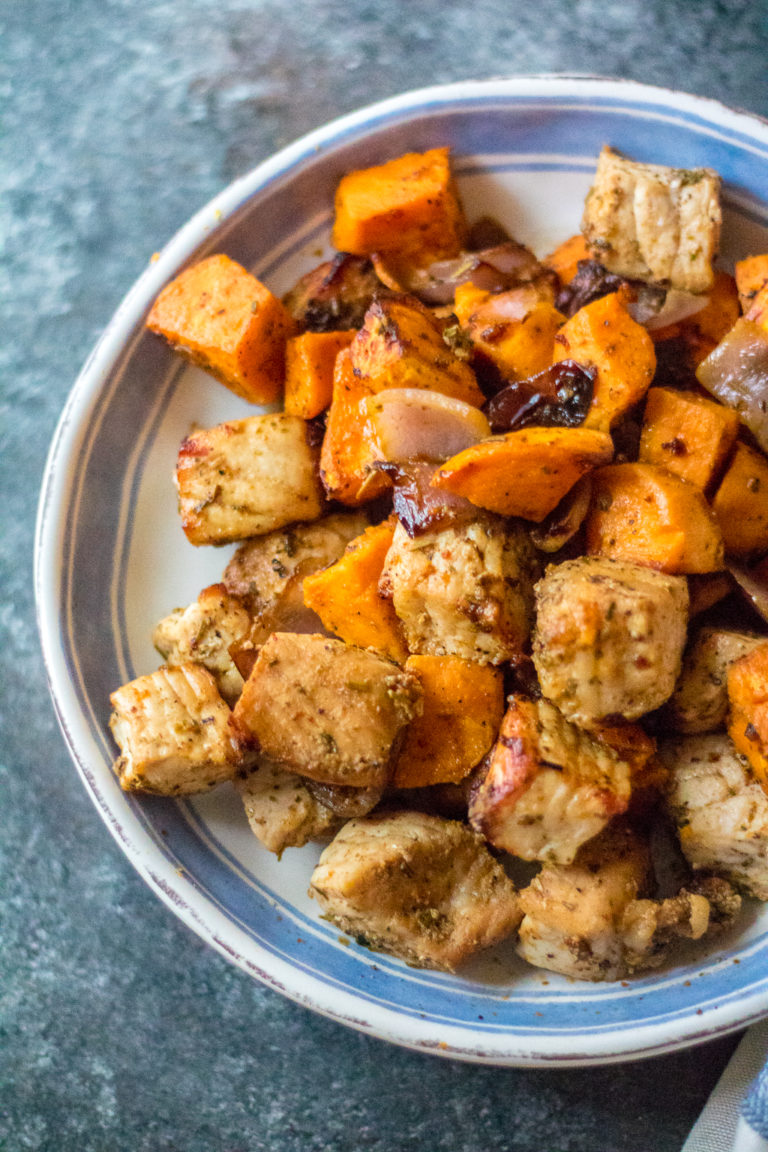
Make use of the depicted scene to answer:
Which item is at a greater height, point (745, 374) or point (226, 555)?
point (745, 374)

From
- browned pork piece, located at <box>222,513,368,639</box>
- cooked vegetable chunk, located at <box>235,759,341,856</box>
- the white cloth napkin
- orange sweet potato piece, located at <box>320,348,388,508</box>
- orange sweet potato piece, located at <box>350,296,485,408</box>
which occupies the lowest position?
the white cloth napkin

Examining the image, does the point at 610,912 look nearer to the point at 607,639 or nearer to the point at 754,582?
the point at 607,639

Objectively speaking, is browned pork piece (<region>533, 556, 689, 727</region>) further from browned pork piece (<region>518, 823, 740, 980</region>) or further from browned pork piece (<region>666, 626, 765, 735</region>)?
browned pork piece (<region>518, 823, 740, 980</region>)

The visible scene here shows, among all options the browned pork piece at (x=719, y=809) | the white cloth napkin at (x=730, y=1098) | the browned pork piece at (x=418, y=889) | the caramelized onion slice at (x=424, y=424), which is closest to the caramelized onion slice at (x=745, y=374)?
the caramelized onion slice at (x=424, y=424)

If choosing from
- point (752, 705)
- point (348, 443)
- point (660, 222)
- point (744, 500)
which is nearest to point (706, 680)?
point (752, 705)

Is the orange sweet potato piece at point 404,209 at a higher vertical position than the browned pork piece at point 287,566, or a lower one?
higher

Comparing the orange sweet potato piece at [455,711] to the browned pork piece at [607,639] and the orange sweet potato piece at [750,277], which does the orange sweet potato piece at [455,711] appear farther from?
the orange sweet potato piece at [750,277]

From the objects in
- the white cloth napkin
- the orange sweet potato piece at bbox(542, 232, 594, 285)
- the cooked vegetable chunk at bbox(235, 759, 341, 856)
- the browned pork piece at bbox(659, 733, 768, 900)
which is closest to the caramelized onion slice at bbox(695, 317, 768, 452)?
the orange sweet potato piece at bbox(542, 232, 594, 285)
